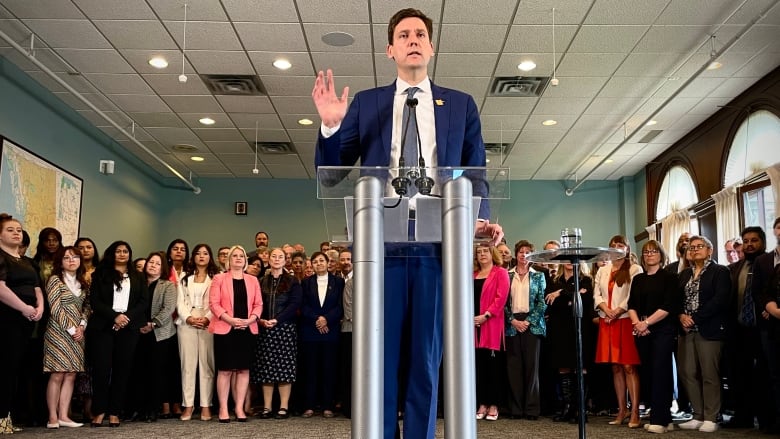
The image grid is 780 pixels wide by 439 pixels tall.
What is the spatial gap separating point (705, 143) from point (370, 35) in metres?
5.36

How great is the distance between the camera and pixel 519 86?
7.98 m

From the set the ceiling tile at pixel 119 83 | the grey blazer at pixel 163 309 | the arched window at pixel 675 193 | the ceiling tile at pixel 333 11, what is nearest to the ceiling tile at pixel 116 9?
the ceiling tile at pixel 333 11

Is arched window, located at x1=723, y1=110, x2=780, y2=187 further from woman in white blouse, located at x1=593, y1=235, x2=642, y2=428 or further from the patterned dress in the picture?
the patterned dress

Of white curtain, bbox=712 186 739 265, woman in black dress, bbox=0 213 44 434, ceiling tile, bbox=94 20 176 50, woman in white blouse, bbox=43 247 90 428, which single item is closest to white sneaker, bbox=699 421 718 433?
white curtain, bbox=712 186 739 265

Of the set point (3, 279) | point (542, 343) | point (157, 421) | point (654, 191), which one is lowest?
point (157, 421)

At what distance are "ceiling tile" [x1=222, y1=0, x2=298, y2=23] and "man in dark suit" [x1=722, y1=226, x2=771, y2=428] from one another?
419 centimetres

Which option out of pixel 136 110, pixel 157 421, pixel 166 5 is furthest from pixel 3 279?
A: pixel 136 110

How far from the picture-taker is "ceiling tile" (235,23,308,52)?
21.1 feet

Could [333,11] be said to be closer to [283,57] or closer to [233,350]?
[283,57]

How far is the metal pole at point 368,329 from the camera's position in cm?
137

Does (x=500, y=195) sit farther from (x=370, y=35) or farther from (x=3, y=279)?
(x=370, y=35)

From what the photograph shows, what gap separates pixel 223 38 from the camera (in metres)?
6.67

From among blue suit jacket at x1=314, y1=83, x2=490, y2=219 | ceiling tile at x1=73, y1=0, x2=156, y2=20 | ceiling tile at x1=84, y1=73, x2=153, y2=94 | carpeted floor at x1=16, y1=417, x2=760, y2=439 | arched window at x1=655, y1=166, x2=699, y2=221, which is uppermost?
ceiling tile at x1=73, y1=0, x2=156, y2=20

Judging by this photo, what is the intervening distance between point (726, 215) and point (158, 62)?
6.91 m
